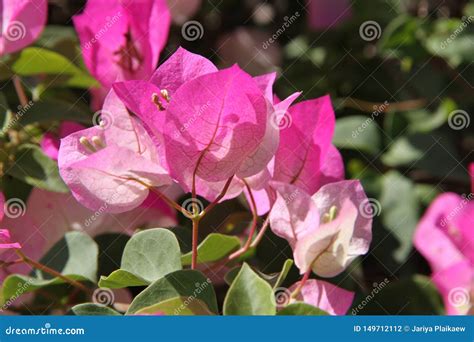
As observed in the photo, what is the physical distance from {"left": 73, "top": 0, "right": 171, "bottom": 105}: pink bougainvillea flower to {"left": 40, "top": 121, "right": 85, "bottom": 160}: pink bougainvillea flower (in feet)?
0.18

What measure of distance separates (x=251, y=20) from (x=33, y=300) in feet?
1.98

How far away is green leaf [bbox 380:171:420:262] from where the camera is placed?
3.11ft

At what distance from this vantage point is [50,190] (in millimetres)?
760

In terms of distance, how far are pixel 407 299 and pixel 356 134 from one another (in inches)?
9.6

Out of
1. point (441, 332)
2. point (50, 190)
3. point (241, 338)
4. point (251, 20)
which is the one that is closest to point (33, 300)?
point (50, 190)

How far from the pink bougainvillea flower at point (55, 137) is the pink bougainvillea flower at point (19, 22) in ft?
0.32

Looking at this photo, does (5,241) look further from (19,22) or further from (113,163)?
(19,22)

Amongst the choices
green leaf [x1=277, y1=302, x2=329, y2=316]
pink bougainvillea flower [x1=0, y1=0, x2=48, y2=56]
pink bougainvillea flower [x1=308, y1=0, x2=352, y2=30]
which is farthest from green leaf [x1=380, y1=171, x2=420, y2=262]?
pink bougainvillea flower [x1=0, y1=0, x2=48, y2=56]

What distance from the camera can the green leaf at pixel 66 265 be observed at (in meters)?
0.69

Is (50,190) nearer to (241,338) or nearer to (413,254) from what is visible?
(241,338)

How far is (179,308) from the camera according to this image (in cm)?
58

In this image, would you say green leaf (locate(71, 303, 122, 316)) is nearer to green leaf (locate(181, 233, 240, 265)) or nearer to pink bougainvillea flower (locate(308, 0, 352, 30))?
green leaf (locate(181, 233, 240, 265))

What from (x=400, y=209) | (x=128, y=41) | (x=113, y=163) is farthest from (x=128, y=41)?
(x=400, y=209)

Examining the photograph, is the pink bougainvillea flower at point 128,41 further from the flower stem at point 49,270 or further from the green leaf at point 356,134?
the green leaf at point 356,134
